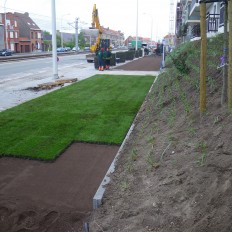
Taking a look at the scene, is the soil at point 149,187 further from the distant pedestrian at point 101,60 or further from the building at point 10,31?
the building at point 10,31

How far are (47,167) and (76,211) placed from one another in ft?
5.70

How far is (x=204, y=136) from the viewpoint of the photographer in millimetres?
4934

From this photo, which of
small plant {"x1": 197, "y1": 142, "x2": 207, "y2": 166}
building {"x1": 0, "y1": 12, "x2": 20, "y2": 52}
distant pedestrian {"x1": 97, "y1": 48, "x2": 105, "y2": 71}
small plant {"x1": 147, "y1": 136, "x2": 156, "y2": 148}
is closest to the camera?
small plant {"x1": 197, "y1": 142, "x2": 207, "y2": 166}

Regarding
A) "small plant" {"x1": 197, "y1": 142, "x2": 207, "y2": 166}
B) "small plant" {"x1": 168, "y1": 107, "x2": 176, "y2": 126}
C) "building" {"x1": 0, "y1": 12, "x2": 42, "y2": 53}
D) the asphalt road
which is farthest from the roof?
"small plant" {"x1": 197, "y1": 142, "x2": 207, "y2": 166}

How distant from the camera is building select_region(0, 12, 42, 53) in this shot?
252ft

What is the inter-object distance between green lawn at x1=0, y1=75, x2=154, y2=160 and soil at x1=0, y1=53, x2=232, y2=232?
0.66 metres

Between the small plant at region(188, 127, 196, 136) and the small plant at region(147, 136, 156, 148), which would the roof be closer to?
the small plant at region(147, 136, 156, 148)

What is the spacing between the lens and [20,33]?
83312mm

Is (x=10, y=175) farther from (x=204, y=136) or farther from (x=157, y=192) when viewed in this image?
(x=204, y=136)

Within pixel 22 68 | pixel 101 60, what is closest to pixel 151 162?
pixel 101 60

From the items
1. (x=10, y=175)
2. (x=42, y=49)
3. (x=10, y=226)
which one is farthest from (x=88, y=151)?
(x=42, y=49)

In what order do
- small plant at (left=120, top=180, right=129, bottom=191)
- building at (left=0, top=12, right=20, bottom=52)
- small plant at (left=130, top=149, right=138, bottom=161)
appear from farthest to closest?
building at (left=0, top=12, right=20, bottom=52) → small plant at (left=130, top=149, right=138, bottom=161) → small plant at (left=120, top=180, right=129, bottom=191)

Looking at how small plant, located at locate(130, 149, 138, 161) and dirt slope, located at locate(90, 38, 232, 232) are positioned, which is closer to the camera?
dirt slope, located at locate(90, 38, 232, 232)

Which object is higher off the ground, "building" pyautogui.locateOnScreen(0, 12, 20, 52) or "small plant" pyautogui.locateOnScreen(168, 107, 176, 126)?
"building" pyautogui.locateOnScreen(0, 12, 20, 52)
